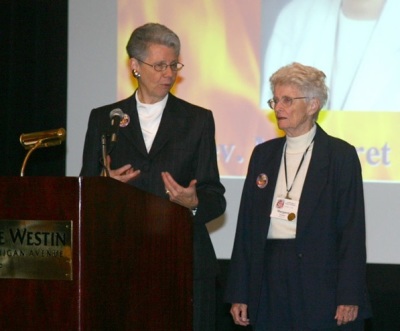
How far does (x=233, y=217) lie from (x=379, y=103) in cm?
102

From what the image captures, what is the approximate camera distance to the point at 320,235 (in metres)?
3.22

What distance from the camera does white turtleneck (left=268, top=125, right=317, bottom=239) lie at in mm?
3277

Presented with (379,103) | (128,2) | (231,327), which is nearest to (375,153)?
(379,103)

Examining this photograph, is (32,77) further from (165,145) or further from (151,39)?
(165,145)

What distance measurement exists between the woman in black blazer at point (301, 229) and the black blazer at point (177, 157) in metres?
0.23

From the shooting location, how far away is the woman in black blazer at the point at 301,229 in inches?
126

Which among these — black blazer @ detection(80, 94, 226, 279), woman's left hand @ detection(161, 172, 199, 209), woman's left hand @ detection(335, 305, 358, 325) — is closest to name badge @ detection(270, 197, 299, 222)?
black blazer @ detection(80, 94, 226, 279)

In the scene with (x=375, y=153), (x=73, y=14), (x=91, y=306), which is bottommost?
(x=91, y=306)

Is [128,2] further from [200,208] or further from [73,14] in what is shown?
[200,208]

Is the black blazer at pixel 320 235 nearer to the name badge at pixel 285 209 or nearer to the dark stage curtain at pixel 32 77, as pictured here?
the name badge at pixel 285 209

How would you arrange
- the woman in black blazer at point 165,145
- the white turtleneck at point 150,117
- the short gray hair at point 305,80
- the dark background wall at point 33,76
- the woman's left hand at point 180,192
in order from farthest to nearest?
the dark background wall at point 33,76 → the short gray hair at point 305,80 → the white turtleneck at point 150,117 → the woman in black blazer at point 165,145 → the woman's left hand at point 180,192

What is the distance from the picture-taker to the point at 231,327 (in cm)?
496

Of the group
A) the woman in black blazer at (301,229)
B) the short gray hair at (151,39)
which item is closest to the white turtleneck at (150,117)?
the short gray hair at (151,39)

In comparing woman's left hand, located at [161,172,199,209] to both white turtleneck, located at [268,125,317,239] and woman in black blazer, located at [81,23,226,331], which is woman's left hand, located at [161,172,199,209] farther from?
white turtleneck, located at [268,125,317,239]
